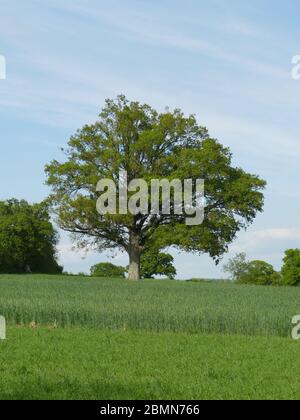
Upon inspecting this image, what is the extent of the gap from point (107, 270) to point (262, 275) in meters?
26.2

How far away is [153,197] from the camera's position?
173ft

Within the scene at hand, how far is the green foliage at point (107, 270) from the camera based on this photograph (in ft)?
351

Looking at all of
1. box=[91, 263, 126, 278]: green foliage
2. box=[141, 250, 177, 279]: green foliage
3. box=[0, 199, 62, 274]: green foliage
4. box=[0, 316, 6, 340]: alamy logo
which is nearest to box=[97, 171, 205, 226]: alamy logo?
box=[0, 199, 62, 274]: green foliage

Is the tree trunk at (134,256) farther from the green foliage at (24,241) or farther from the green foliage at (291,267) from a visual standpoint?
the green foliage at (291,267)

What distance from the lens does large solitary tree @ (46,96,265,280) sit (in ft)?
178

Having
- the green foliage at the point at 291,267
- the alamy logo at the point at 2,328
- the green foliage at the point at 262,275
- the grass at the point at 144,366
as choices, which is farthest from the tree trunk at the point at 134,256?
the grass at the point at 144,366

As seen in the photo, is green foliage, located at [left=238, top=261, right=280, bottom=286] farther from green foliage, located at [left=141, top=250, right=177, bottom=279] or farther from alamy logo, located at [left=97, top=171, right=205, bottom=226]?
alamy logo, located at [left=97, top=171, right=205, bottom=226]

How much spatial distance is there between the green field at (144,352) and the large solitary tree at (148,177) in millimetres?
31527

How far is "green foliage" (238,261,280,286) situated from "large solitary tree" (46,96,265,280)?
33253 mm

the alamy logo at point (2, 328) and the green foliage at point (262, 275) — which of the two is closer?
the alamy logo at point (2, 328)

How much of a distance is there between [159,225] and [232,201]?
5.87 m

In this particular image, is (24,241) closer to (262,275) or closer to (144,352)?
(262,275)
